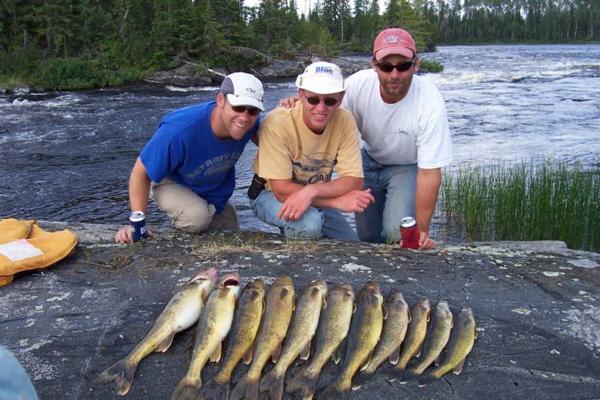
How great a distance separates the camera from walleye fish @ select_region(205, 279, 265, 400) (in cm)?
319

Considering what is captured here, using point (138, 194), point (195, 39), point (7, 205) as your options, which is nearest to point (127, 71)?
point (195, 39)

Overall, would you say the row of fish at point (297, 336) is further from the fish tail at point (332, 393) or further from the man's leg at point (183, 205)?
the man's leg at point (183, 205)

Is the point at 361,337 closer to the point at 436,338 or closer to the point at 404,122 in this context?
the point at 436,338

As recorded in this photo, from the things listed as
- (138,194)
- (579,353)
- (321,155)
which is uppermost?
(321,155)

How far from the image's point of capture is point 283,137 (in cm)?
512

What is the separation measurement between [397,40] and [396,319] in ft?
8.67

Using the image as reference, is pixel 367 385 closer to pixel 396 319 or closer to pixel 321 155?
pixel 396 319

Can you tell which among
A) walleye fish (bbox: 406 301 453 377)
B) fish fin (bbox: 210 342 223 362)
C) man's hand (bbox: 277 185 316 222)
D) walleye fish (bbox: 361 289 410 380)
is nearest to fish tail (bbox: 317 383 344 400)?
walleye fish (bbox: 361 289 410 380)

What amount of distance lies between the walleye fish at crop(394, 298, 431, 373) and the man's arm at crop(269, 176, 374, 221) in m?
1.40

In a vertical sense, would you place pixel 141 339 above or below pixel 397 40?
below

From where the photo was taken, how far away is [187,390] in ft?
10.2

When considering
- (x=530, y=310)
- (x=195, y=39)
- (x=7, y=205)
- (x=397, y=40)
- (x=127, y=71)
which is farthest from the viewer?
(x=195, y=39)

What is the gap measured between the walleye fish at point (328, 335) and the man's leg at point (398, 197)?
7.23 ft

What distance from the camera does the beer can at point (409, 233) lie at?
505 centimetres
